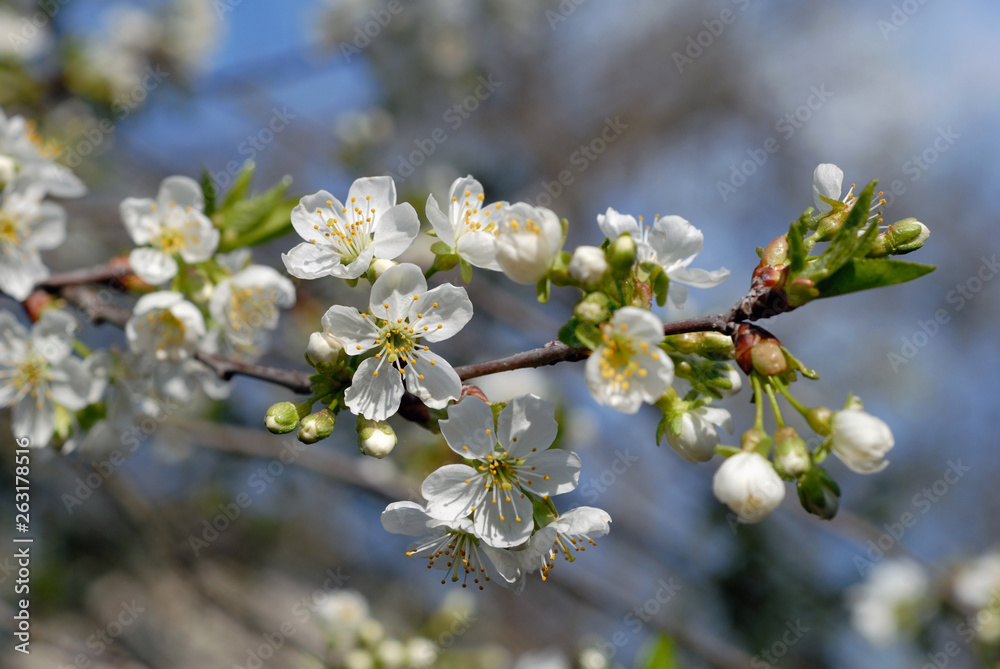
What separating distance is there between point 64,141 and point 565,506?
332 cm

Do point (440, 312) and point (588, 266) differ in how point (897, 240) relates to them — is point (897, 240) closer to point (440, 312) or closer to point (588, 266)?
point (588, 266)

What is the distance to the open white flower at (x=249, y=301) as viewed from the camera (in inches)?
73.5

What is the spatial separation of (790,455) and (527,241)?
0.61 metres

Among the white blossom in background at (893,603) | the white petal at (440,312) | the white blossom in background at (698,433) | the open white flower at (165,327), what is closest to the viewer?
the white blossom in background at (698,433)

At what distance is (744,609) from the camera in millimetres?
4723

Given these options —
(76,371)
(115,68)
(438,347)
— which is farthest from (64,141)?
(438,347)

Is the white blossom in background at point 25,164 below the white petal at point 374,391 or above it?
below

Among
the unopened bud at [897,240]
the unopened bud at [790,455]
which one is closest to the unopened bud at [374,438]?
the unopened bud at [790,455]

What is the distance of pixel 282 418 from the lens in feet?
4.43

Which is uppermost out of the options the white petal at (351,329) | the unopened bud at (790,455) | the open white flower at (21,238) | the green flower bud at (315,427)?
the unopened bud at (790,455)

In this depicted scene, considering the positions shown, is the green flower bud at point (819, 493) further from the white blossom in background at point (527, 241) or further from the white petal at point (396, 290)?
the white petal at point (396, 290)

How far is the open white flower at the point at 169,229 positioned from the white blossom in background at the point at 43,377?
29 cm

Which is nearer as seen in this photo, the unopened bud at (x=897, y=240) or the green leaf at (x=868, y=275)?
the green leaf at (x=868, y=275)

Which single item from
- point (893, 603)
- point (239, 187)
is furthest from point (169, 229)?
point (893, 603)
